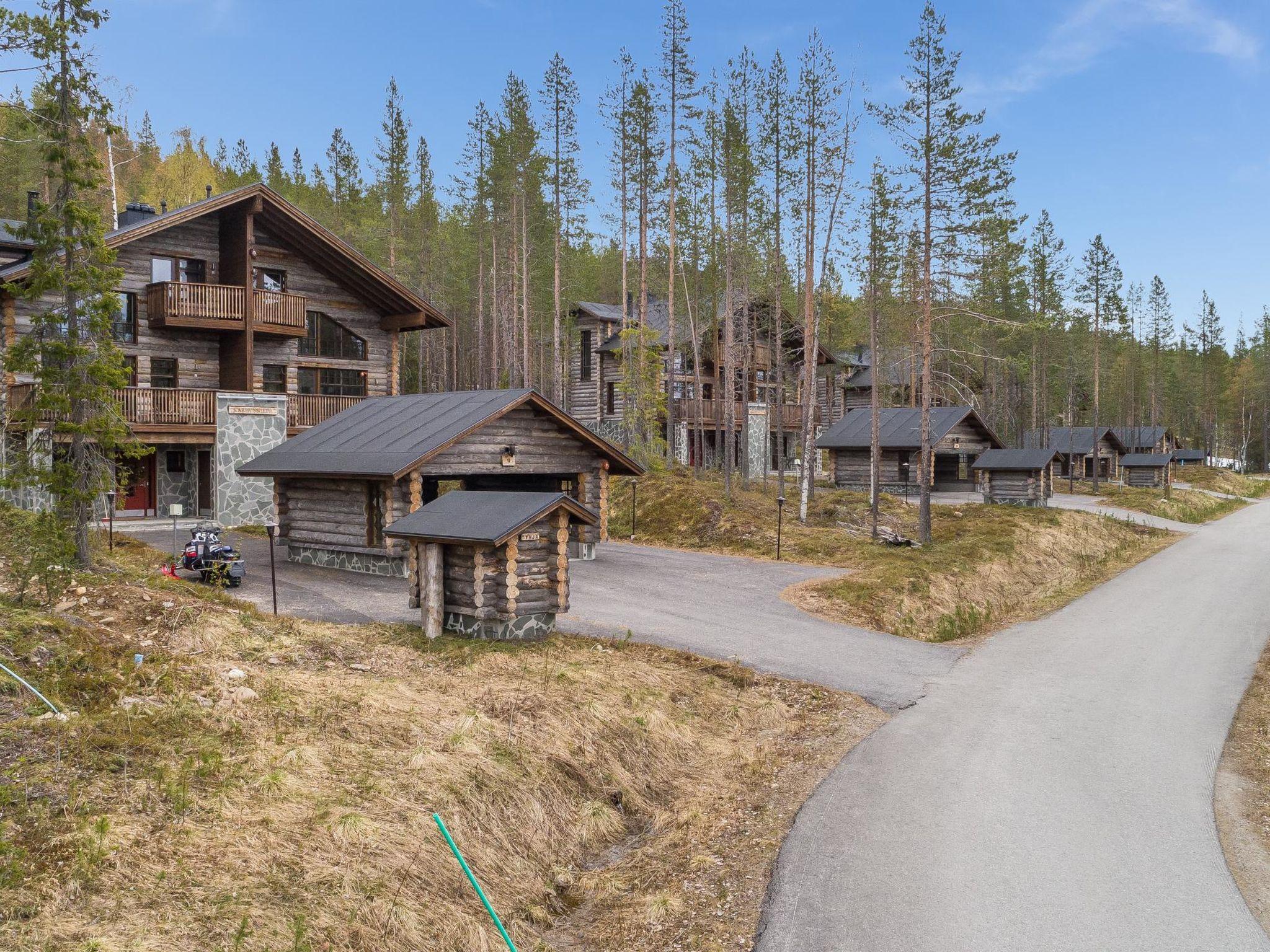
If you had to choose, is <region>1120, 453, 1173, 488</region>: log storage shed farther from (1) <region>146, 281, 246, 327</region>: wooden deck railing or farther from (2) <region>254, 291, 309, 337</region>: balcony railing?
(1) <region>146, 281, 246, 327</region>: wooden deck railing

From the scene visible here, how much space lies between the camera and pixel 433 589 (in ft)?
47.3

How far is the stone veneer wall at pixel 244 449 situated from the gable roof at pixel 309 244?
5539 millimetres

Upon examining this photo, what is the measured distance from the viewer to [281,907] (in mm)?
6605

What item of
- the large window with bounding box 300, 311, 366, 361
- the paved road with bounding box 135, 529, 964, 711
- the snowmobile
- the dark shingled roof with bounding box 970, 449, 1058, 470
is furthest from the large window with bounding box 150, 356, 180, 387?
the dark shingled roof with bounding box 970, 449, 1058, 470

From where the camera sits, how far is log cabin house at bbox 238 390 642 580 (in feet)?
66.3

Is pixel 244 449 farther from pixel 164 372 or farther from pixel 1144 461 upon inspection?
pixel 1144 461

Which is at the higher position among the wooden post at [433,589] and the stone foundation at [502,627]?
the wooden post at [433,589]

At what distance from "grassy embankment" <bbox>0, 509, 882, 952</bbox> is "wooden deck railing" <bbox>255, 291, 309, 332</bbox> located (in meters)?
Result: 17.2

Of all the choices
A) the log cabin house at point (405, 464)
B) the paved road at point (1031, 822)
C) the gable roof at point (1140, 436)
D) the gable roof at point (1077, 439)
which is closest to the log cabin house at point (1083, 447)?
the gable roof at point (1077, 439)

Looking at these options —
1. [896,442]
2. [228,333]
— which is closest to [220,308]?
[228,333]

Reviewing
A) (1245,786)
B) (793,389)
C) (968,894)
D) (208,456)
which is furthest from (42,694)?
(793,389)

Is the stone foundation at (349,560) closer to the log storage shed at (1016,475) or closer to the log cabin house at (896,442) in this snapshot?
the log cabin house at (896,442)

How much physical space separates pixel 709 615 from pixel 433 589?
19.9 feet

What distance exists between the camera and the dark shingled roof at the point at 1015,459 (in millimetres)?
38906
